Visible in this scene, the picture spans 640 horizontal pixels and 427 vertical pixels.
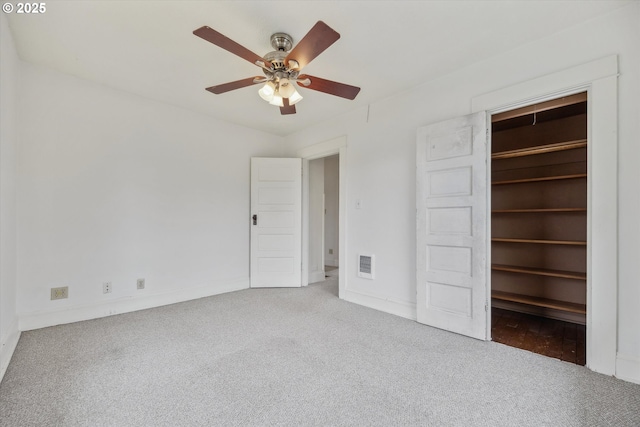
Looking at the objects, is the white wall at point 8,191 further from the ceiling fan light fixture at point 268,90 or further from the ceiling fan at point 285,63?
the ceiling fan light fixture at point 268,90

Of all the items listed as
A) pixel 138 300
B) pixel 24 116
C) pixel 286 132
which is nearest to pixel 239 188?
pixel 286 132

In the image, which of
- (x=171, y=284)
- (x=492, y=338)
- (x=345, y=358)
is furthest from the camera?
(x=171, y=284)

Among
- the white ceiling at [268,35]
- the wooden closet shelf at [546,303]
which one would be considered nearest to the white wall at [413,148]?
the white ceiling at [268,35]

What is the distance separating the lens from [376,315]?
307cm

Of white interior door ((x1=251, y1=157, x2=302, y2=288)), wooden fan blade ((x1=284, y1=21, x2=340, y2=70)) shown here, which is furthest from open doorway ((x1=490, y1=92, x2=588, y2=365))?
white interior door ((x1=251, y1=157, x2=302, y2=288))

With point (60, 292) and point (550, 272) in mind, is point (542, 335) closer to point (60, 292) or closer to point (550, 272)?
point (550, 272)

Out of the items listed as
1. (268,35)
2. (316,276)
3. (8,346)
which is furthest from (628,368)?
(8,346)

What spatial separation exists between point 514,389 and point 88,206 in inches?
155

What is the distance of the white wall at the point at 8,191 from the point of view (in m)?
1.99

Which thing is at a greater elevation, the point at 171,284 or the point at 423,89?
the point at 423,89

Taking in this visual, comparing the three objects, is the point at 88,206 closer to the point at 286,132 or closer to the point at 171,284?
the point at 171,284

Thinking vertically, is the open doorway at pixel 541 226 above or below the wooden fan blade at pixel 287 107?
below

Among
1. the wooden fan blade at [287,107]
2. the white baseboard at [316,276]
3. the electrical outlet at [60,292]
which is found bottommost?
the white baseboard at [316,276]

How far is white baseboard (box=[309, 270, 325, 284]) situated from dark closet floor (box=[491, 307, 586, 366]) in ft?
8.15
